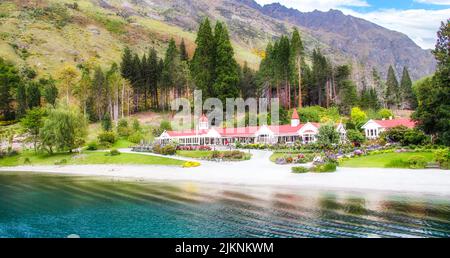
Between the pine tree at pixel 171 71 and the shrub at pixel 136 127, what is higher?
the pine tree at pixel 171 71

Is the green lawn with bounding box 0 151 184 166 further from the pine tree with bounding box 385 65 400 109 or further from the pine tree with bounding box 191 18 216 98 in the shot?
the pine tree with bounding box 385 65 400 109

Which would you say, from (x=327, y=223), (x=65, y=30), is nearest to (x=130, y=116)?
(x=327, y=223)

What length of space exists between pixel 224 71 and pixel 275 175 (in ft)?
153

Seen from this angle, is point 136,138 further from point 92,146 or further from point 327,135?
point 327,135

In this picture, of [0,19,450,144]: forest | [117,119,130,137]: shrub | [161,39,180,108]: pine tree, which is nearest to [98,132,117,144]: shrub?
[117,119,130,137]: shrub

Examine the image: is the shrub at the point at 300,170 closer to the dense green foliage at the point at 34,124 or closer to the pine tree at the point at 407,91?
the dense green foliage at the point at 34,124

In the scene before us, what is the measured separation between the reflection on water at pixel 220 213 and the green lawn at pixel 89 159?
60.9 feet

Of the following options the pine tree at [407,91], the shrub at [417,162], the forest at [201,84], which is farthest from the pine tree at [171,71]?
the pine tree at [407,91]

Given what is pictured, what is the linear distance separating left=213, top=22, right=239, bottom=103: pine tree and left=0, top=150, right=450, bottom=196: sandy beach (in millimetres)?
27108

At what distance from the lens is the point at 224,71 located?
267 feet

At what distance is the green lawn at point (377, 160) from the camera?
3925cm

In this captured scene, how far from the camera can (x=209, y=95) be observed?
81125 millimetres

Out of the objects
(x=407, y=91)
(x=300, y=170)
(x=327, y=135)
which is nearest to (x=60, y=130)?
(x=300, y=170)

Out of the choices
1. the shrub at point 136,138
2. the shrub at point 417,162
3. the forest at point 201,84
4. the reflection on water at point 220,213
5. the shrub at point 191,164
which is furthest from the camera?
the forest at point 201,84
